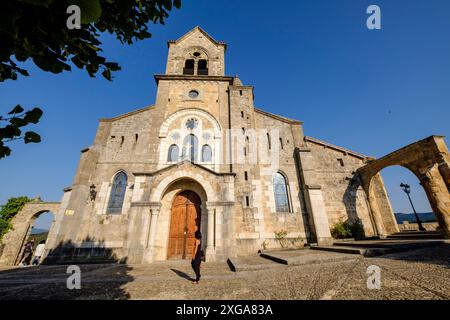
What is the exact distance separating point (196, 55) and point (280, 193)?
1484 centimetres

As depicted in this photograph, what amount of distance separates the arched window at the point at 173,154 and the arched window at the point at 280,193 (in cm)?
690

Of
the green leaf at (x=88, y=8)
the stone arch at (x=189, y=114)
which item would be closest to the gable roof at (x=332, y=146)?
the stone arch at (x=189, y=114)

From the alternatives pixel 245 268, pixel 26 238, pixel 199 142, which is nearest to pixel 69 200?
pixel 199 142

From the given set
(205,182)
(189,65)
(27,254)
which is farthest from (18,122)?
(27,254)

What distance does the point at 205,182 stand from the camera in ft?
34.7

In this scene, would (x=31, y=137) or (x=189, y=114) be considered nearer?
(x=31, y=137)

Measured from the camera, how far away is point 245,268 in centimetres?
624

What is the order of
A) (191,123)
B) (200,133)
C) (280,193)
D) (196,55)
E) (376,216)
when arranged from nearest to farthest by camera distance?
(280,193) → (376,216) → (200,133) → (191,123) → (196,55)

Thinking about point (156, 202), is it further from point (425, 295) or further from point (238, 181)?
point (425, 295)

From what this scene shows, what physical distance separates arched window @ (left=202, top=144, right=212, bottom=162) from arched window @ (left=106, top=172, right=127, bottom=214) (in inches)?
211

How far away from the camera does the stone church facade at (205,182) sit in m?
10.2

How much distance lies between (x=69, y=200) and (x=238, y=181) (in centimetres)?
1012

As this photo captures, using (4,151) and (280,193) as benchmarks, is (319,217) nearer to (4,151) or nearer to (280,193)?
(280,193)

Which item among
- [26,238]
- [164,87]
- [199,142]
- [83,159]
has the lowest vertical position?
[26,238]
